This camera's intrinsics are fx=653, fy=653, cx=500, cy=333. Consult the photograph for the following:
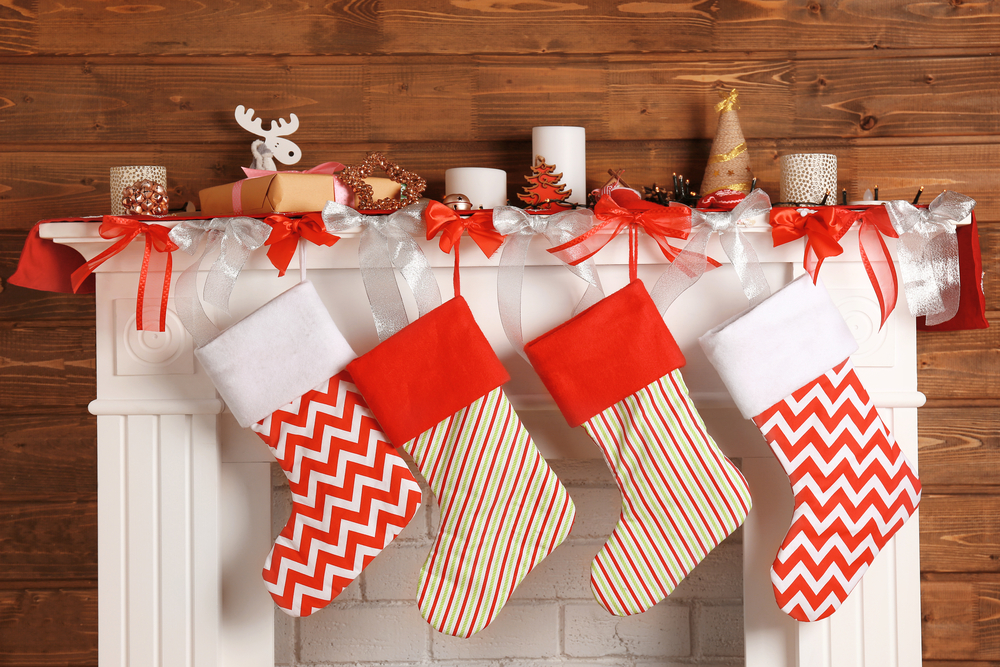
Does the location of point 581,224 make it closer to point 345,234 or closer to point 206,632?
point 345,234

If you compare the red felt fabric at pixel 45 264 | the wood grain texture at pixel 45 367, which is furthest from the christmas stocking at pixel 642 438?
the wood grain texture at pixel 45 367

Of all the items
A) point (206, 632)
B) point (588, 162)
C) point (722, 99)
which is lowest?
point (206, 632)

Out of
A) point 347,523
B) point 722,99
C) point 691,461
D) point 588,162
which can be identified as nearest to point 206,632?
point 347,523

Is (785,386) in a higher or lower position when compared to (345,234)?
lower

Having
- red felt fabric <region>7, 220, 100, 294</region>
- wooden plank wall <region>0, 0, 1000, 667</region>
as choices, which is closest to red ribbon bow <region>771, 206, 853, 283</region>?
wooden plank wall <region>0, 0, 1000, 667</region>

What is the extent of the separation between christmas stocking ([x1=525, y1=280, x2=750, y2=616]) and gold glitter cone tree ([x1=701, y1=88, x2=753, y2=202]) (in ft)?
0.92

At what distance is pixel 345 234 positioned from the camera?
3.02 feet

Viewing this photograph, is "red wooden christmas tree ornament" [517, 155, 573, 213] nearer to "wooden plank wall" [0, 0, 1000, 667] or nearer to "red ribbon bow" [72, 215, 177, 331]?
"wooden plank wall" [0, 0, 1000, 667]

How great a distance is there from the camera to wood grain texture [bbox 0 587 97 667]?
122cm

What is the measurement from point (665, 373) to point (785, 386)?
170mm

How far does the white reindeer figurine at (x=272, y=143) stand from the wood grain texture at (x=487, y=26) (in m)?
0.18

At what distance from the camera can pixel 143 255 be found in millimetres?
939

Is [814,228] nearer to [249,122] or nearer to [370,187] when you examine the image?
[370,187]

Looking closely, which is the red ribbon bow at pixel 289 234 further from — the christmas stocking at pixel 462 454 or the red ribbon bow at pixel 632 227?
the red ribbon bow at pixel 632 227
